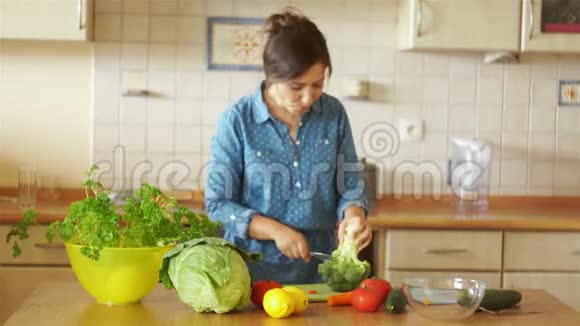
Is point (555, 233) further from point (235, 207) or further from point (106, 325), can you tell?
point (106, 325)

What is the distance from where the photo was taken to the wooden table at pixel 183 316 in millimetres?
1985

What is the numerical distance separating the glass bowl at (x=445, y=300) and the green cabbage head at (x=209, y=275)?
38 cm

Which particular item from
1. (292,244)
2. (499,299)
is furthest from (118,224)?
(499,299)

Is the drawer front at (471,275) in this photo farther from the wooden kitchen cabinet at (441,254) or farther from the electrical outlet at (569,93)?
the electrical outlet at (569,93)

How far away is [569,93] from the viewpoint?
4.02m

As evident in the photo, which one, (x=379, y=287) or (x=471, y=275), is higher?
(x=379, y=287)

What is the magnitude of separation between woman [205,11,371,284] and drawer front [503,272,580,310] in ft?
3.61

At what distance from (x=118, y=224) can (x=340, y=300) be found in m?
0.55

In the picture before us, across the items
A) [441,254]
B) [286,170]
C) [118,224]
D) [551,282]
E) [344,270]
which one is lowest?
[551,282]

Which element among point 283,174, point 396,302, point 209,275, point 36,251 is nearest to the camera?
point 209,275

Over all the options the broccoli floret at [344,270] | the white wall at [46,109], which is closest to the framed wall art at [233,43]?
the white wall at [46,109]

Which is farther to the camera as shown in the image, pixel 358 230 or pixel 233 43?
pixel 233 43

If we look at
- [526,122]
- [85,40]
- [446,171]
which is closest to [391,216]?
[446,171]

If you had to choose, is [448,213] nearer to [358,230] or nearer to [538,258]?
[538,258]
